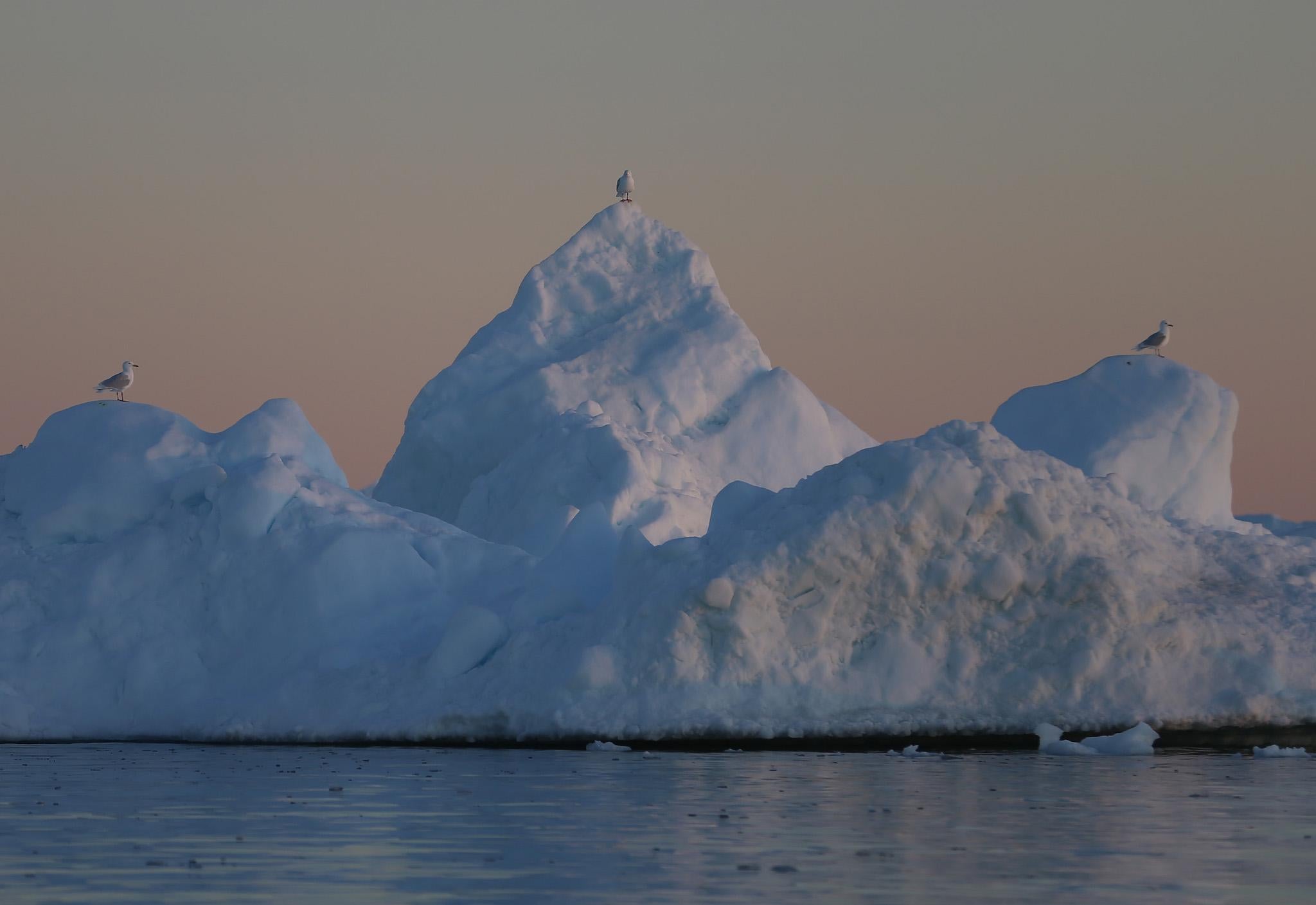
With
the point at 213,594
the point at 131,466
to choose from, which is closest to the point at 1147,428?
the point at 213,594

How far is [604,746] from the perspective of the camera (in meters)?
24.0

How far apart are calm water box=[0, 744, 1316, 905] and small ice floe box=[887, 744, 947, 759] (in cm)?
89

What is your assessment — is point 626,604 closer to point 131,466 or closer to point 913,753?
point 913,753

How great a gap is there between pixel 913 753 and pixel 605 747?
376 cm

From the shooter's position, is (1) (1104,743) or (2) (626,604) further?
(2) (626,604)

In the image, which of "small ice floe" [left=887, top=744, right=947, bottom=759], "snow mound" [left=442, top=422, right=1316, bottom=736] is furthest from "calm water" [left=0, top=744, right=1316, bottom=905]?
"snow mound" [left=442, top=422, right=1316, bottom=736]

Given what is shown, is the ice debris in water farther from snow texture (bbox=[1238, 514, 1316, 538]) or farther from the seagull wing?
snow texture (bbox=[1238, 514, 1316, 538])

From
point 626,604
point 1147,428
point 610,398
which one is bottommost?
point 626,604

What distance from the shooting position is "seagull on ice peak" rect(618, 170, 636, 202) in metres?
47.1

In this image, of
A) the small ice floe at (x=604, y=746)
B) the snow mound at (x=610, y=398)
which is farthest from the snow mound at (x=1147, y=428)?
the small ice floe at (x=604, y=746)

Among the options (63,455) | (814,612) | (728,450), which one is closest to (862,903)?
(814,612)

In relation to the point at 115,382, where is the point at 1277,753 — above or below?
below

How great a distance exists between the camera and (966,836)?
13.5m

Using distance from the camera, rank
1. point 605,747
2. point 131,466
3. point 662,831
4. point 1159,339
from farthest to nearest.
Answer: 1. point 1159,339
2. point 131,466
3. point 605,747
4. point 662,831
